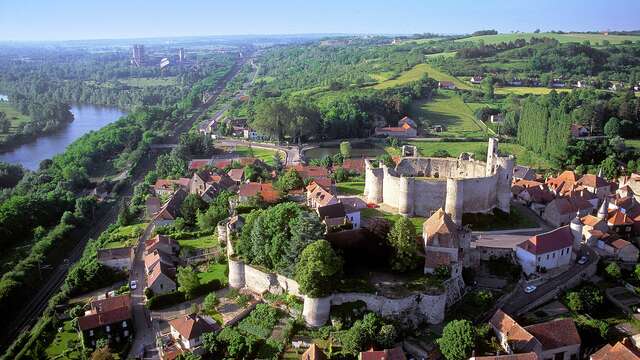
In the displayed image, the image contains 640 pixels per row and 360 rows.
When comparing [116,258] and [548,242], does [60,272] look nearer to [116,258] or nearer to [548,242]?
[116,258]

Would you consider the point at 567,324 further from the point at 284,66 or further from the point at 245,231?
the point at 284,66

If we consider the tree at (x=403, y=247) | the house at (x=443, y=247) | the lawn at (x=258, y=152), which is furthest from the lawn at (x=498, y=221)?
the lawn at (x=258, y=152)

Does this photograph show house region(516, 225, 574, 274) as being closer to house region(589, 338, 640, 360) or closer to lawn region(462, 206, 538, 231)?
lawn region(462, 206, 538, 231)

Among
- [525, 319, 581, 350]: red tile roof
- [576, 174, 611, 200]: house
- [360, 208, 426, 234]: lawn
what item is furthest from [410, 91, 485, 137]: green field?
[525, 319, 581, 350]: red tile roof

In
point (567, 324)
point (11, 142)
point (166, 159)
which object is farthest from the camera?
point (11, 142)

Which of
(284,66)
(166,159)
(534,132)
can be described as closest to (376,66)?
(284,66)

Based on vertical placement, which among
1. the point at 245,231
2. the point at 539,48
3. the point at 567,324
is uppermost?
the point at 539,48
